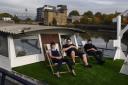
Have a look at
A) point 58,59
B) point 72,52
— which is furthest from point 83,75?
point 72,52

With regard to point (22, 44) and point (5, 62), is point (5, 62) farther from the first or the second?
point (22, 44)

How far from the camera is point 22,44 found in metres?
10.7

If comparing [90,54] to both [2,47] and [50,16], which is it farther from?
[50,16]

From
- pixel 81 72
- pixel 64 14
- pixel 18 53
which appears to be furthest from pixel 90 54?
pixel 64 14

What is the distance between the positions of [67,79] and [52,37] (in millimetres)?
3385

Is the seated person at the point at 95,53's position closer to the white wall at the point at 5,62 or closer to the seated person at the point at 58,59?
the seated person at the point at 58,59

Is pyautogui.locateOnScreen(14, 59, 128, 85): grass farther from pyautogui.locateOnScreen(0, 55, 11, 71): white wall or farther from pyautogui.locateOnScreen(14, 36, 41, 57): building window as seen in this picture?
pyautogui.locateOnScreen(14, 36, 41, 57): building window

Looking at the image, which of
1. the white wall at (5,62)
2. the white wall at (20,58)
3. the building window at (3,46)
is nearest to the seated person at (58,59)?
the white wall at (20,58)

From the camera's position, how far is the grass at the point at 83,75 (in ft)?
28.5

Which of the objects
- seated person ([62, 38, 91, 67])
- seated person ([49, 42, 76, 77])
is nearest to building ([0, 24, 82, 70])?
seated person ([62, 38, 91, 67])

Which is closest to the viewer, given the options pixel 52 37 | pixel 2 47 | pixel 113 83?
pixel 113 83

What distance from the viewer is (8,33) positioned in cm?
1030

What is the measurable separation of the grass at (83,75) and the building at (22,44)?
1.03 ft

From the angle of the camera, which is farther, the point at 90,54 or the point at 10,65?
the point at 90,54
